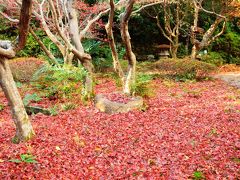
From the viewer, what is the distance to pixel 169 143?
6047mm

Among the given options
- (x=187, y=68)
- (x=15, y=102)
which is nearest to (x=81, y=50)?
(x=15, y=102)

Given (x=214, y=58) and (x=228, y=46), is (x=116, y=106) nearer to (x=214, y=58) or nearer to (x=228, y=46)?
(x=214, y=58)

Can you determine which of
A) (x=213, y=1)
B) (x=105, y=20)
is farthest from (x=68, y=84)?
(x=213, y=1)

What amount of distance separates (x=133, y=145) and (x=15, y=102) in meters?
2.20

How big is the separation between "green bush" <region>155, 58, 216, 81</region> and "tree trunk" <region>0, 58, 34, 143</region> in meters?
9.57

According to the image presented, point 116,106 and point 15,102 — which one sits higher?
point 15,102

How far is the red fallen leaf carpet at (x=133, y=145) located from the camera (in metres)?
4.87

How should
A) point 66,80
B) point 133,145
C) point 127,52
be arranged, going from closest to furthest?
point 133,145, point 127,52, point 66,80

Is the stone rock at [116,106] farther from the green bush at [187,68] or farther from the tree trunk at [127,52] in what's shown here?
the green bush at [187,68]

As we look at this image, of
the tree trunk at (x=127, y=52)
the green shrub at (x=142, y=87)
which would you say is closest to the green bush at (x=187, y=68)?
the green shrub at (x=142, y=87)

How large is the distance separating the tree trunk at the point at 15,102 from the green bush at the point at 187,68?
957cm

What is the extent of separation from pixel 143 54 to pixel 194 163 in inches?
652

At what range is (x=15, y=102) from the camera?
5.74 m

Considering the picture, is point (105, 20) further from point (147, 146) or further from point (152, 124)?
point (147, 146)
